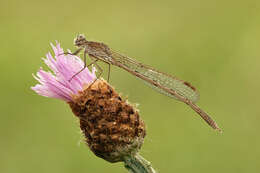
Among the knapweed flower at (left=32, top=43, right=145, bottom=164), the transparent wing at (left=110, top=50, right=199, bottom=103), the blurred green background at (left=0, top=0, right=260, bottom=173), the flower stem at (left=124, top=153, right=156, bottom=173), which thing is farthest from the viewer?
the blurred green background at (left=0, top=0, right=260, bottom=173)

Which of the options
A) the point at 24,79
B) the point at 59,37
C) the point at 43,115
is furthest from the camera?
the point at 59,37

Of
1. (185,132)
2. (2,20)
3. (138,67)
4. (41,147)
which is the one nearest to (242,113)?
(185,132)

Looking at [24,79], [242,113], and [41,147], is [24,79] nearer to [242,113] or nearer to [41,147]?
[41,147]

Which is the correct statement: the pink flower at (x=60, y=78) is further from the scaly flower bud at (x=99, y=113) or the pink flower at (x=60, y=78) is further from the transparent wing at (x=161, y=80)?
the transparent wing at (x=161, y=80)

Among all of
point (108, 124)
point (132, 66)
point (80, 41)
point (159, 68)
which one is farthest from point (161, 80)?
point (159, 68)

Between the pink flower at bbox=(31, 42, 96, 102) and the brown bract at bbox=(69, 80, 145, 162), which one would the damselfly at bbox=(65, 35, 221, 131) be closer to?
the pink flower at bbox=(31, 42, 96, 102)

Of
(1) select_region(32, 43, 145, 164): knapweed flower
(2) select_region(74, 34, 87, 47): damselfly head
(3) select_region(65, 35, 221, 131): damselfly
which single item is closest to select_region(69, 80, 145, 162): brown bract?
(1) select_region(32, 43, 145, 164): knapweed flower
